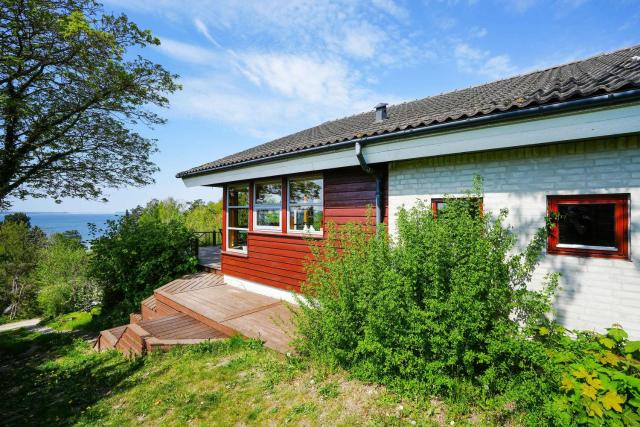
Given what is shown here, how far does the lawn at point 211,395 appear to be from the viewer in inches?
116

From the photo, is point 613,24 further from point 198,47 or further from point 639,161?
point 198,47

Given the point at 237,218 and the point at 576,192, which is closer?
the point at 576,192

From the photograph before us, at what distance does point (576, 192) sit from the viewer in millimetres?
3490

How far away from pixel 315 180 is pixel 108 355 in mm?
5940

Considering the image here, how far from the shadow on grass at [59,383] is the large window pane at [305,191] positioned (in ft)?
14.4

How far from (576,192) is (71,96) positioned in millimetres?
13683

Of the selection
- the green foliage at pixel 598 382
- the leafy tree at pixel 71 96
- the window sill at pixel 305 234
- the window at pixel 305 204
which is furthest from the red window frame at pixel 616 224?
the leafy tree at pixel 71 96

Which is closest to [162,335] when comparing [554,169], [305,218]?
[305,218]

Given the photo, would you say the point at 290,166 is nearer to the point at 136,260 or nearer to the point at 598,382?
the point at 598,382

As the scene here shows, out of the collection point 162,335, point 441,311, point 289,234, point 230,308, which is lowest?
A: point 162,335

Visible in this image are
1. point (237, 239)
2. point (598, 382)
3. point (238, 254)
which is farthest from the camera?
point (237, 239)

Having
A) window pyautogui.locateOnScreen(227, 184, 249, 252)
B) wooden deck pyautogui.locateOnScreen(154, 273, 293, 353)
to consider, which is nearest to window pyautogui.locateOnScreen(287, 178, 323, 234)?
wooden deck pyautogui.locateOnScreen(154, 273, 293, 353)

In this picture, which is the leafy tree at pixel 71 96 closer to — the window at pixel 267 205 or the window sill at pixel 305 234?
the window at pixel 267 205

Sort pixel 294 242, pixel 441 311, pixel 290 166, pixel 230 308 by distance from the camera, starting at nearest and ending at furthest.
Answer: pixel 441 311, pixel 290 166, pixel 230 308, pixel 294 242
